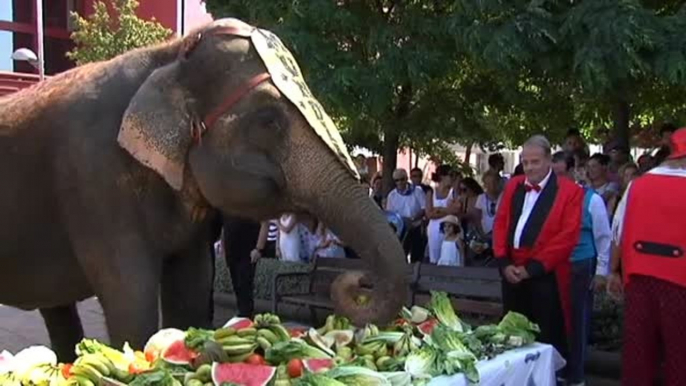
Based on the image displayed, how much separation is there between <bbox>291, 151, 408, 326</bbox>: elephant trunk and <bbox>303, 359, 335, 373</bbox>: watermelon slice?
1.37 feet

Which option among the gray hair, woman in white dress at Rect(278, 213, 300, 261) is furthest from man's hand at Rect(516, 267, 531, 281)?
woman in white dress at Rect(278, 213, 300, 261)

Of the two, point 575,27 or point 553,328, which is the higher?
point 575,27

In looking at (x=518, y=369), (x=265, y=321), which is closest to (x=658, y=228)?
(x=518, y=369)

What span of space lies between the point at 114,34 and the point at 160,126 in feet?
56.2

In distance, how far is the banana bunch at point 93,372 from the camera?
127 inches

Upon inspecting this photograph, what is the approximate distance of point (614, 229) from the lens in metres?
6.29

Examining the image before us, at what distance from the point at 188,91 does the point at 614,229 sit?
3364mm

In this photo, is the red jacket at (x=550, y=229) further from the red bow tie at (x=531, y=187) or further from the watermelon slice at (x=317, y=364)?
the watermelon slice at (x=317, y=364)

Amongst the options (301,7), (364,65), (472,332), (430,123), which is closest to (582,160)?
(430,123)

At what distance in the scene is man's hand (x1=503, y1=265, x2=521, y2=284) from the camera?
6.11 meters

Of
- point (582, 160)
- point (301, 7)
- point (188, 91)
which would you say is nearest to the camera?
point (188, 91)

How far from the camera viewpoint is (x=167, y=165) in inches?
159

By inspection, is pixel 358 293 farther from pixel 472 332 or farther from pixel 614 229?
pixel 614 229

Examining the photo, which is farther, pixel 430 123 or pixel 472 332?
pixel 430 123
